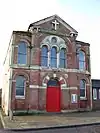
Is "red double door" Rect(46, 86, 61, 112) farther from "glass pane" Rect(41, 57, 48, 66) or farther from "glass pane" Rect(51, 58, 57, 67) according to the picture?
"glass pane" Rect(41, 57, 48, 66)

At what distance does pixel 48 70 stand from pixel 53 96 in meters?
2.78

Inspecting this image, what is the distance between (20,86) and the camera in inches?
776

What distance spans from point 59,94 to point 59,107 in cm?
135

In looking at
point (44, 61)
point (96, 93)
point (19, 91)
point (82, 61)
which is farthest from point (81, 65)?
point (19, 91)

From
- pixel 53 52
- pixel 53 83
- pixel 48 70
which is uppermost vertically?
pixel 53 52

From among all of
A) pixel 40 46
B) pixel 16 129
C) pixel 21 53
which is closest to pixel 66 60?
pixel 40 46

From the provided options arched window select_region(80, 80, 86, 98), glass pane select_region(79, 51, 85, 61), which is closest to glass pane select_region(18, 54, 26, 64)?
glass pane select_region(79, 51, 85, 61)

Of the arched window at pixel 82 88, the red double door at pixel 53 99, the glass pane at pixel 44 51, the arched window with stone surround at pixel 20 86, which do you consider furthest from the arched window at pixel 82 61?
the arched window with stone surround at pixel 20 86

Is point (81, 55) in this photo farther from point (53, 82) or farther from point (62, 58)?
point (53, 82)

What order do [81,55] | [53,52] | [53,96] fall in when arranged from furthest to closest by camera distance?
1. [81,55]
2. [53,52]
3. [53,96]

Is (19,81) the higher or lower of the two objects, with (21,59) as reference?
lower

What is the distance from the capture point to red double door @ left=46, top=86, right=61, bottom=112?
2026 cm

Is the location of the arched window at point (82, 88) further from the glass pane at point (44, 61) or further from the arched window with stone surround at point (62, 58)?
the glass pane at point (44, 61)

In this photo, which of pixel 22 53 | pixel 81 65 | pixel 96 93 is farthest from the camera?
pixel 96 93
